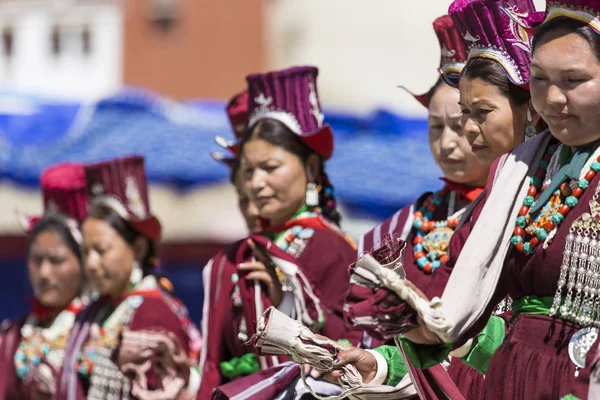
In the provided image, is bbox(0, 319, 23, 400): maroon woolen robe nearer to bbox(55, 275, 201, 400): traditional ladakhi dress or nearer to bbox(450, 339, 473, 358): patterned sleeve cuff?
bbox(55, 275, 201, 400): traditional ladakhi dress

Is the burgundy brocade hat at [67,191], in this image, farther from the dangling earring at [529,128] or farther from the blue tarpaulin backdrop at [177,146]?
the dangling earring at [529,128]

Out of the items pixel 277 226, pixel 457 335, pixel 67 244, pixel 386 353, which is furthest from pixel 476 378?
pixel 67 244

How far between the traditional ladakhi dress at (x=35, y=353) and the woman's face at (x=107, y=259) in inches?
22.7

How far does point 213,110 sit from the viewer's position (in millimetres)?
11258

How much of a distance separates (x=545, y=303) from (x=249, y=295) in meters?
1.65

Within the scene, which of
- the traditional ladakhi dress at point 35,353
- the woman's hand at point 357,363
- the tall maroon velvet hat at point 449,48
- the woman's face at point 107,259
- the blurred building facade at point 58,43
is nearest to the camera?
Answer: the woman's hand at point 357,363

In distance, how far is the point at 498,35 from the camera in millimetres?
3594

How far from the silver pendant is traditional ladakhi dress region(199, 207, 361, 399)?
141cm

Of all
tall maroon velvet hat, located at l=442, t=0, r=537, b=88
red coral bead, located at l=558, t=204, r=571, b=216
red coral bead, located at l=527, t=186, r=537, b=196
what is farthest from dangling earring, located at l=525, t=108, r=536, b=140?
red coral bead, located at l=558, t=204, r=571, b=216

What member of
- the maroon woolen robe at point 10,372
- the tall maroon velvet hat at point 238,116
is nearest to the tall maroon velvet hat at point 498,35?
the tall maroon velvet hat at point 238,116

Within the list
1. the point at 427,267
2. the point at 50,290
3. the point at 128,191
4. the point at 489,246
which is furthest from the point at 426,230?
the point at 50,290

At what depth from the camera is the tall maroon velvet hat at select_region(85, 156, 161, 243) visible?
603 cm

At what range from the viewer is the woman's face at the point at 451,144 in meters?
4.15

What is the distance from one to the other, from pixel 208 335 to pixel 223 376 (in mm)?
159
